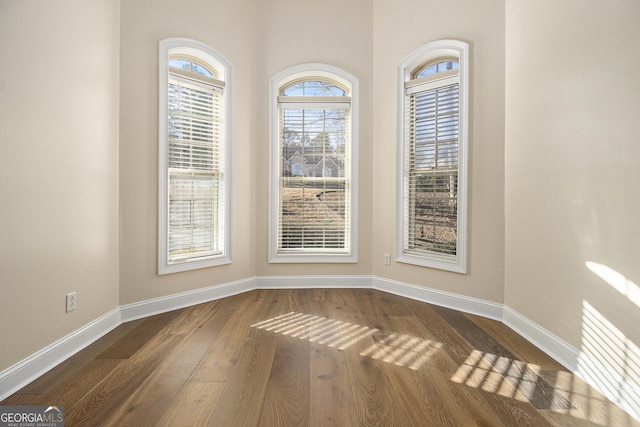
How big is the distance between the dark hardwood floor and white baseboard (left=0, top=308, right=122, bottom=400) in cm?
6

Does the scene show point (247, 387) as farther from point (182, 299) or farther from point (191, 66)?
point (191, 66)

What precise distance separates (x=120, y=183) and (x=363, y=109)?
8.70ft

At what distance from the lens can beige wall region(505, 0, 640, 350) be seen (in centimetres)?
174

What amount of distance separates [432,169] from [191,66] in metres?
2.71

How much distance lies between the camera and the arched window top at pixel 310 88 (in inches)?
160

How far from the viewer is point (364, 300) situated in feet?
11.5

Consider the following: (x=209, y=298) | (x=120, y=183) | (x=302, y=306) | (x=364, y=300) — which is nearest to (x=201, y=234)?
(x=209, y=298)

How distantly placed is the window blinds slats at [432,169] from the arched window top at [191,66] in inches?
85.3

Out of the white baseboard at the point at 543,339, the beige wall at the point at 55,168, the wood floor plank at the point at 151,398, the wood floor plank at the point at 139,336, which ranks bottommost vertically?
the wood floor plank at the point at 151,398

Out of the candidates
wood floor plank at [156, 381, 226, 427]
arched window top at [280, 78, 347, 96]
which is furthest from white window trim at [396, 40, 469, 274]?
wood floor plank at [156, 381, 226, 427]

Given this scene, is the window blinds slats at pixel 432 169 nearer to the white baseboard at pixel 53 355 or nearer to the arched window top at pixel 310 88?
the arched window top at pixel 310 88

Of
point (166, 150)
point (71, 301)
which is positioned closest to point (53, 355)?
point (71, 301)

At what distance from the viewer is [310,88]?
4.06m

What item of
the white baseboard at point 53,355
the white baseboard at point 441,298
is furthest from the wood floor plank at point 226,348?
the white baseboard at point 441,298
